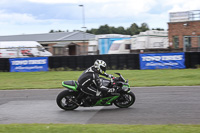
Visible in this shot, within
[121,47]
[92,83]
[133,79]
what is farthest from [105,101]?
[121,47]

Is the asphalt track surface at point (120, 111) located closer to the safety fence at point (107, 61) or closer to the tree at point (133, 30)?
the safety fence at point (107, 61)

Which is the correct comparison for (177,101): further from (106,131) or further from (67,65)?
(67,65)

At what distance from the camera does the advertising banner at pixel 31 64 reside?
21.5 m

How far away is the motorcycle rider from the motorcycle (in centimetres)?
15

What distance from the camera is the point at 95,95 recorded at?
867 centimetres

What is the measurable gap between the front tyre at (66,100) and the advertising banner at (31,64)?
41.9 ft

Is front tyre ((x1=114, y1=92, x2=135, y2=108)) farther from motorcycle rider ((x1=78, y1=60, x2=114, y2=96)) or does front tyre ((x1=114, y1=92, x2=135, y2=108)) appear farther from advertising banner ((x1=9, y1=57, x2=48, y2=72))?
advertising banner ((x1=9, y1=57, x2=48, y2=72))

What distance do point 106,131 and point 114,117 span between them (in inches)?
74.2

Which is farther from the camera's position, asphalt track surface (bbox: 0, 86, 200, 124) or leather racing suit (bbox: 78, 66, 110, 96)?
leather racing suit (bbox: 78, 66, 110, 96)

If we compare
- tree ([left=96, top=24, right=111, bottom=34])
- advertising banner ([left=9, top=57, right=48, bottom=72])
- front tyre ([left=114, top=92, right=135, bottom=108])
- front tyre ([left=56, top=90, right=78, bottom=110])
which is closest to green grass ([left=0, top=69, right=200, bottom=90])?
advertising banner ([left=9, top=57, right=48, bottom=72])

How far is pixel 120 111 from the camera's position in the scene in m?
8.46

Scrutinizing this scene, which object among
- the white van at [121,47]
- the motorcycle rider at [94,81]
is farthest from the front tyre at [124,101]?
the white van at [121,47]

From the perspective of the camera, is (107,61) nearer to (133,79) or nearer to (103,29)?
(133,79)

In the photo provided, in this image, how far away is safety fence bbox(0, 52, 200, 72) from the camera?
19.1 meters
